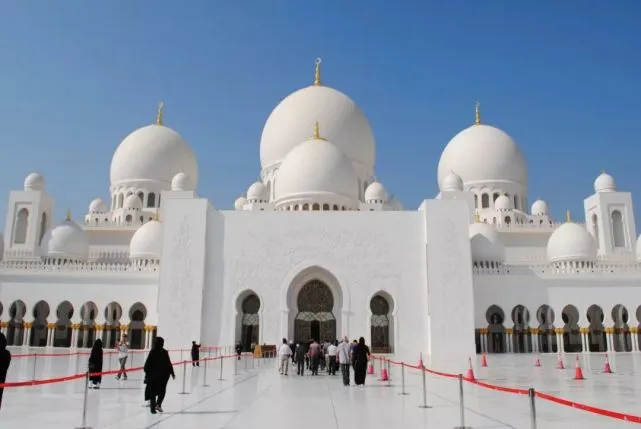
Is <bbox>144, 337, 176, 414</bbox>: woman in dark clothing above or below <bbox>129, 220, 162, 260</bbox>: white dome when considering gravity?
below

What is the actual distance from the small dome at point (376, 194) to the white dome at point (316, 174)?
51.3 inches

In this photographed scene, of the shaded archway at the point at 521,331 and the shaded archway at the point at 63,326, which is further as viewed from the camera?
the shaded archway at the point at 63,326

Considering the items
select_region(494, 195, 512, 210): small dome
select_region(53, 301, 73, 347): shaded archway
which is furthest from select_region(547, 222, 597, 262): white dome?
select_region(53, 301, 73, 347): shaded archway

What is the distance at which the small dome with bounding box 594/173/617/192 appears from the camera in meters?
31.9

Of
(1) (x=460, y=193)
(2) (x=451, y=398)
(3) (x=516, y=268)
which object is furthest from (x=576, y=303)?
(2) (x=451, y=398)

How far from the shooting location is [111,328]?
2473 cm

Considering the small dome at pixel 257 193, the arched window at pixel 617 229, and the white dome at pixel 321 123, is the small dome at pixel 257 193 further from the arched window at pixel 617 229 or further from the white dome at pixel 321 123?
the arched window at pixel 617 229

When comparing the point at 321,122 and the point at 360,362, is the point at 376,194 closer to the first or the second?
the point at 321,122

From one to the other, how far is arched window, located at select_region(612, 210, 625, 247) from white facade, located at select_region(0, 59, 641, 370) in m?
0.11

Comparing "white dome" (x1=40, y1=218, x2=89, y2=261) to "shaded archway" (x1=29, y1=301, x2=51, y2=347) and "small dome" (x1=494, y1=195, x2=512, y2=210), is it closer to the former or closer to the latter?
"shaded archway" (x1=29, y1=301, x2=51, y2=347)

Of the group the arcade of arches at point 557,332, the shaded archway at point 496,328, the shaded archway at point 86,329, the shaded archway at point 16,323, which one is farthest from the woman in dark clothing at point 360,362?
the shaded archway at point 16,323

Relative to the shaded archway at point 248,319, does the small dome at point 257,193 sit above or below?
above

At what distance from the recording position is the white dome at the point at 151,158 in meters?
33.4

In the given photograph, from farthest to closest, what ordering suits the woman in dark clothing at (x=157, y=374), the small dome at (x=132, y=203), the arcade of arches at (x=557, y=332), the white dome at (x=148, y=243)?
the small dome at (x=132, y=203), the white dome at (x=148, y=243), the arcade of arches at (x=557, y=332), the woman in dark clothing at (x=157, y=374)
